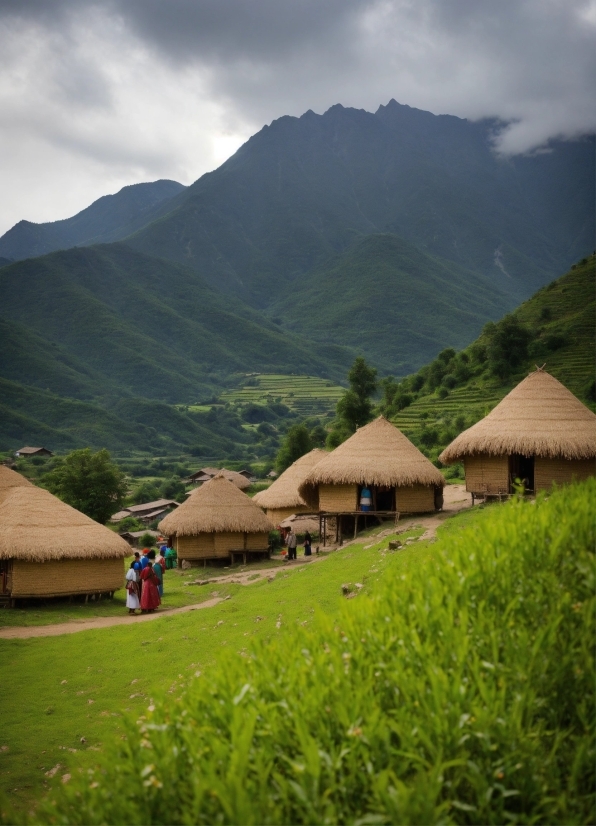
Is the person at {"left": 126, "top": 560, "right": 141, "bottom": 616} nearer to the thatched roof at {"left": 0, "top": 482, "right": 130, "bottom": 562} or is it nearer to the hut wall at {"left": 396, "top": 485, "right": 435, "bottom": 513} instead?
the thatched roof at {"left": 0, "top": 482, "right": 130, "bottom": 562}

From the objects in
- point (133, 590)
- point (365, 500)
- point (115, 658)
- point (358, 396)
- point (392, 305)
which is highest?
point (392, 305)

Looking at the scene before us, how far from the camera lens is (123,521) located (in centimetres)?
5194

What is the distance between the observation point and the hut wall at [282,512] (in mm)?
32969

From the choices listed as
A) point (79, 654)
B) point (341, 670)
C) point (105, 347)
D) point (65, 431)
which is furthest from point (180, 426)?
point (341, 670)

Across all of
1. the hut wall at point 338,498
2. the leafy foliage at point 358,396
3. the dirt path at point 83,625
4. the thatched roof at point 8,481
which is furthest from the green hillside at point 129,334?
the dirt path at point 83,625

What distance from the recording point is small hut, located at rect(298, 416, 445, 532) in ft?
74.2

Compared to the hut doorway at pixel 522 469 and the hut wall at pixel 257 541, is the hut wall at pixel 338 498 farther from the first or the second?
the hut doorway at pixel 522 469

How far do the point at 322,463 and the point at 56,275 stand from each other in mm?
137495

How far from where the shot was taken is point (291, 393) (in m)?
122

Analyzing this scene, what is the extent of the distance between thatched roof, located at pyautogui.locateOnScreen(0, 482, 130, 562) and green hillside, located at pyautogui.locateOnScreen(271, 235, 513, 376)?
109229 mm

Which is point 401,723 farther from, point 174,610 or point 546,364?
point 546,364

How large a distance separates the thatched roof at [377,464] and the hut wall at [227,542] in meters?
3.27

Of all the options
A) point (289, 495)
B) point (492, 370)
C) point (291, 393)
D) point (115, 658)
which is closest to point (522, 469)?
point (289, 495)

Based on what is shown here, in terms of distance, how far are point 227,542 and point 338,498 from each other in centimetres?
465
